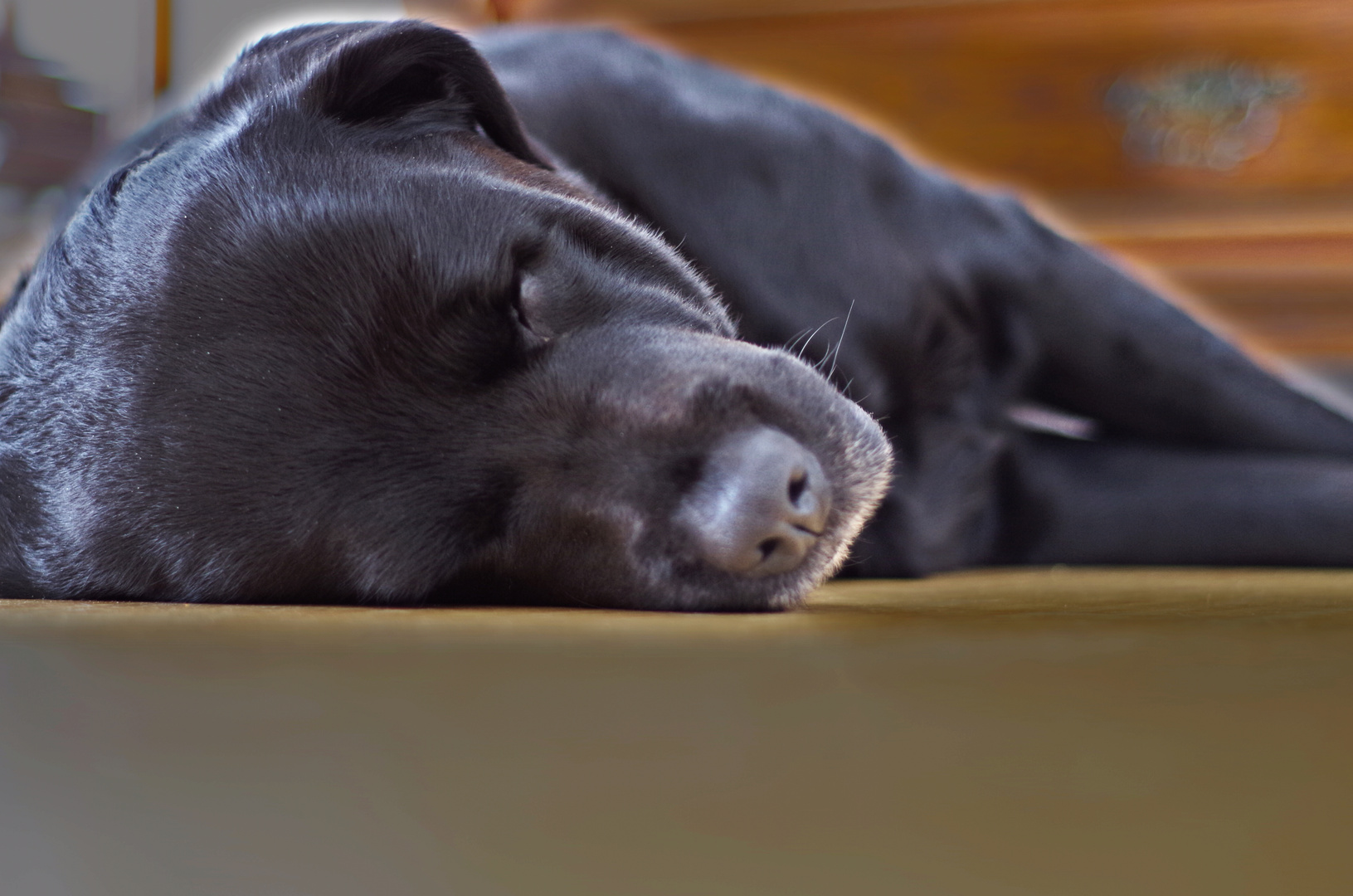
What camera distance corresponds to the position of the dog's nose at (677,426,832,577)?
0.79 meters

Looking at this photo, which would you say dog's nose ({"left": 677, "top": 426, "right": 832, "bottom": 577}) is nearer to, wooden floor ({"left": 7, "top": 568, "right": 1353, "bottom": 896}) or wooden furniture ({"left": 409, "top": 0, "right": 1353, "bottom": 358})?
wooden floor ({"left": 7, "top": 568, "right": 1353, "bottom": 896})

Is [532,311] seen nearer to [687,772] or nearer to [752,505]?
[752,505]

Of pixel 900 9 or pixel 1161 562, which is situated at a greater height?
pixel 900 9

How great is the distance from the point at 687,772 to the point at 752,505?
1.38 ft

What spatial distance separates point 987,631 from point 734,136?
0.98 metres

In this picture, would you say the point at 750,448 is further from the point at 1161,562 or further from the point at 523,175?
A: the point at 1161,562

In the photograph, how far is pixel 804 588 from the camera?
0.88 meters

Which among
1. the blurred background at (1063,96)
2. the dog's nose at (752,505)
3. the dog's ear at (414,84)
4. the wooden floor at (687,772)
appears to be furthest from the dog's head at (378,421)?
the blurred background at (1063,96)

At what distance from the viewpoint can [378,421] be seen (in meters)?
0.87

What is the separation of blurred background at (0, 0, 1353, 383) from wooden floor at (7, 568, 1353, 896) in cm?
246

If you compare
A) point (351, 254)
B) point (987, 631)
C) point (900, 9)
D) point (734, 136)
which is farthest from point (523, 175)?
point (900, 9)

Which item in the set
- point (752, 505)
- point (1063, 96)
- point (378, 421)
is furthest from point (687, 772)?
point (1063, 96)

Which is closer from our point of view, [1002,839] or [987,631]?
[1002,839]

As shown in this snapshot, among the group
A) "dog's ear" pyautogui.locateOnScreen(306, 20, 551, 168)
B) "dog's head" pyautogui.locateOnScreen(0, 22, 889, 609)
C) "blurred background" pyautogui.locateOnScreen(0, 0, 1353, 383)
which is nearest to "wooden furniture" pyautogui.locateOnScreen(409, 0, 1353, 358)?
"blurred background" pyautogui.locateOnScreen(0, 0, 1353, 383)
